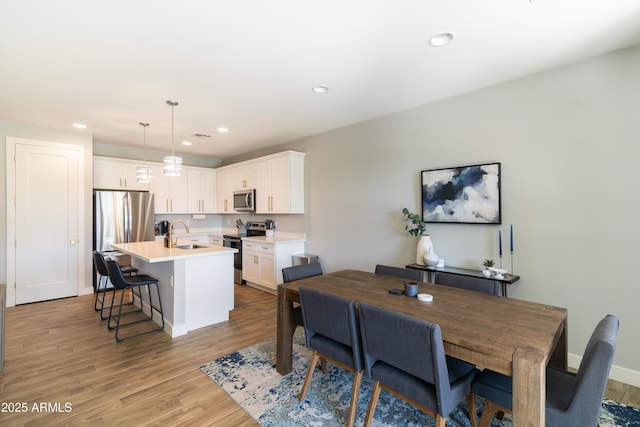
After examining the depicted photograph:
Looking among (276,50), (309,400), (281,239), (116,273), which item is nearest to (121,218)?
(116,273)

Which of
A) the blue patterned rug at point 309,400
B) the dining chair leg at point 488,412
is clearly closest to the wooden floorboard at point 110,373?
the blue patterned rug at point 309,400

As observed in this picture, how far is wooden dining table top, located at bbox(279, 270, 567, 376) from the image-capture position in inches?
53.7

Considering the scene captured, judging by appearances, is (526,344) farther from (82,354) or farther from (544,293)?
(82,354)

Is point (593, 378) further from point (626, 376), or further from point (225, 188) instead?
point (225, 188)

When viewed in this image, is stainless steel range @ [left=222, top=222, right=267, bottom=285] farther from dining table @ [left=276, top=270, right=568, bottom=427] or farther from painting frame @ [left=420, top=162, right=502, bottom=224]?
painting frame @ [left=420, top=162, right=502, bottom=224]

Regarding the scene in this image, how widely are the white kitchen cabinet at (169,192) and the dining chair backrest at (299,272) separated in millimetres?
4149

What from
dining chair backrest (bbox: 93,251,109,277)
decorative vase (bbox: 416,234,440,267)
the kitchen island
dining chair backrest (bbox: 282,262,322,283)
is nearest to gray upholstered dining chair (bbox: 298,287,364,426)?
dining chair backrest (bbox: 282,262,322,283)

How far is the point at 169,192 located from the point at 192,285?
10.6ft

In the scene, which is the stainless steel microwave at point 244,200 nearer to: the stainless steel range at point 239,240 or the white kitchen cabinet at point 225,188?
the white kitchen cabinet at point 225,188

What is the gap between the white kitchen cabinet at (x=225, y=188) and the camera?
610cm

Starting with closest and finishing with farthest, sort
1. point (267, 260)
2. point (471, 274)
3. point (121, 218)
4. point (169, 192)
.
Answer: point (471, 274) < point (267, 260) < point (121, 218) < point (169, 192)

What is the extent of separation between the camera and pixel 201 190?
638cm

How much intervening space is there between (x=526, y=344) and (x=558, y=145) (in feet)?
6.71

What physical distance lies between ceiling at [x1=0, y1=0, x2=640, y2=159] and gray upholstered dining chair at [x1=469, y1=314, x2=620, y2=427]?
1.90m
